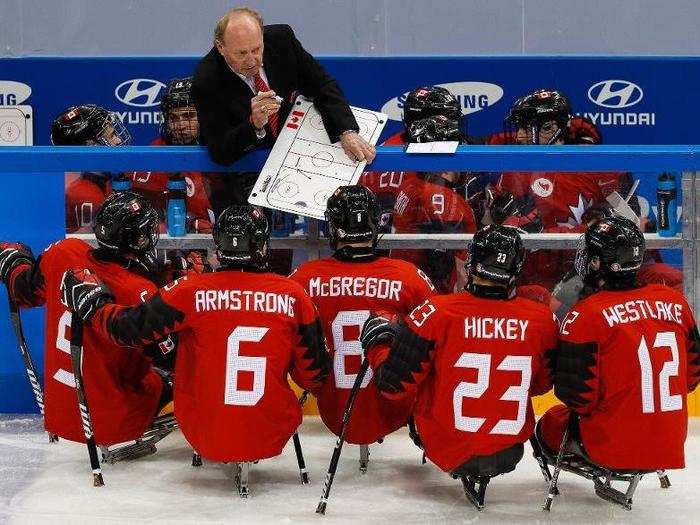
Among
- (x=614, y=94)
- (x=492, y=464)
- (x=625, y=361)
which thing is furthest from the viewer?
(x=614, y=94)

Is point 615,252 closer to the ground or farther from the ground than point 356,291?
farther from the ground

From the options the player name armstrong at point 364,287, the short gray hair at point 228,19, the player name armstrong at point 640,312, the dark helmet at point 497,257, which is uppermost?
the short gray hair at point 228,19

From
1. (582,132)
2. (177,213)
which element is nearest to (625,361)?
(177,213)

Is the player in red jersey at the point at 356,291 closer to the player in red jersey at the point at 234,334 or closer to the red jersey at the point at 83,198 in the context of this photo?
the player in red jersey at the point at 234,334

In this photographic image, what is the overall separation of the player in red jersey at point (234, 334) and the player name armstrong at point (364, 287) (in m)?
0.25

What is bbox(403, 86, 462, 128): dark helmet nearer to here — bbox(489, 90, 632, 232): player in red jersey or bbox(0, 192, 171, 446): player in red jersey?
bbox(489, 90, 632, 232): player in red jersey

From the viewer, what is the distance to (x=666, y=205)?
5109mm

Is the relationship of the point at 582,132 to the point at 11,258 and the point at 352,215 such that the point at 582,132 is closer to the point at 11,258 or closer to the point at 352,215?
the point at 352,215

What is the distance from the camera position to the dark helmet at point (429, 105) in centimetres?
587

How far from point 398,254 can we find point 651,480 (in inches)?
49.4

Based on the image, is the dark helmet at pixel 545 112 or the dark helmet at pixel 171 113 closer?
the dark helmet at pixel 171 113

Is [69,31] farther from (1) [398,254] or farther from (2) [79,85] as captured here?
(1) [398,254]

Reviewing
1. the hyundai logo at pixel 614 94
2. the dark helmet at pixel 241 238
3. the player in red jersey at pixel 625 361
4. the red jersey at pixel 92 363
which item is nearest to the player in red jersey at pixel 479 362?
the player in red jersey at pixel 625 361

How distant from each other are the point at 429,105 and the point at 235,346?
202cm
